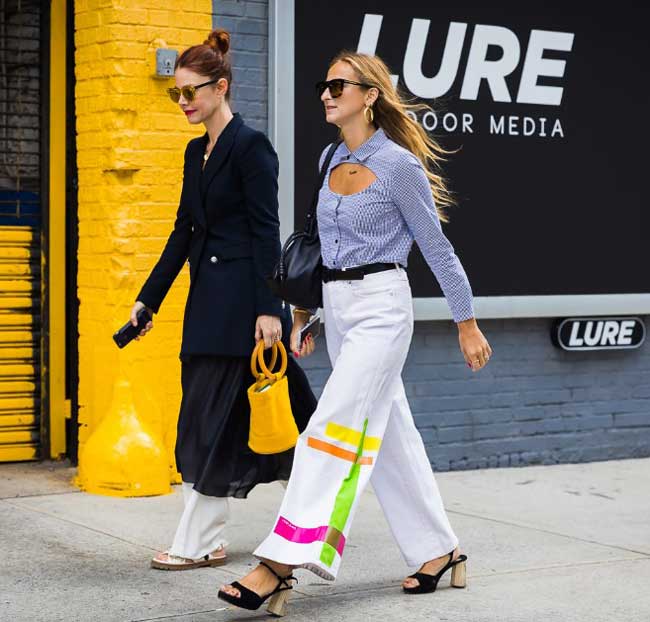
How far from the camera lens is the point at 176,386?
24.8 feet

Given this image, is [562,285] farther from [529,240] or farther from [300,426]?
[300,426]

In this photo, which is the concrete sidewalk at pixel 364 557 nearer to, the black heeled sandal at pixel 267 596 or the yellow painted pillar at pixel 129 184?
the black heeled sandal at pixel 267 596

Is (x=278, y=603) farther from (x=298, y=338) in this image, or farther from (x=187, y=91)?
(x=187, y=91)

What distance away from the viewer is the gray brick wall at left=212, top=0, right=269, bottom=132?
7.71 m

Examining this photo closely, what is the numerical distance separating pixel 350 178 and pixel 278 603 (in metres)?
1.46

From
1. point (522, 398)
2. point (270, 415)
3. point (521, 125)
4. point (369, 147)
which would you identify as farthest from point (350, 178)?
point (522, 398)

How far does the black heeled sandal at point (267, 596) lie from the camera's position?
483cm

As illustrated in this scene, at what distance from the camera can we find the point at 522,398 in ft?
28.2

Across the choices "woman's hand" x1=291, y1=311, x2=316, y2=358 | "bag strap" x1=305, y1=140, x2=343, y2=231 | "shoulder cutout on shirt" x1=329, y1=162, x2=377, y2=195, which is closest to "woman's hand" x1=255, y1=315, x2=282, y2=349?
"woman's hand" x1=291, y1=311, x2=316, y2=358

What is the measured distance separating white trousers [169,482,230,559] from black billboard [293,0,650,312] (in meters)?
2.59

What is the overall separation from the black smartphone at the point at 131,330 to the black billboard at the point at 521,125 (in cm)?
229

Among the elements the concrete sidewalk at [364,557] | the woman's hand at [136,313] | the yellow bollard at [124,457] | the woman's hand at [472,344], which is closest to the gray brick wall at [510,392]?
the concrete sidewalk at [364,557]

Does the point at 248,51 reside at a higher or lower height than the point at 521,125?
higher


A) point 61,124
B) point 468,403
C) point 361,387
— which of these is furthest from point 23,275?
point 361,387
